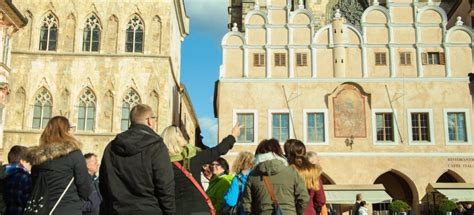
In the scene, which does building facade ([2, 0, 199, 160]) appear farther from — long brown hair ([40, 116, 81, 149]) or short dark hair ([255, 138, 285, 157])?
long brown hair ([40, 116, 81, 149])

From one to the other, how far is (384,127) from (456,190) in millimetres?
4154

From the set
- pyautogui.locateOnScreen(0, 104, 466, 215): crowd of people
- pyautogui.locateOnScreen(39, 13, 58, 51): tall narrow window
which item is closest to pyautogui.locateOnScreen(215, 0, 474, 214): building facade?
pyautogui.locateOnScreen(39, 13, 58, 51): tall narrow window

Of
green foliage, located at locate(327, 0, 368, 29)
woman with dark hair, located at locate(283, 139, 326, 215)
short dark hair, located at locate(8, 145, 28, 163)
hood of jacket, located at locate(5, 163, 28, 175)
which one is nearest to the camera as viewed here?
hood of jacket, located at locate(5, 163, 28, 175)

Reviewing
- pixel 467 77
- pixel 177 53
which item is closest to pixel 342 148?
pixel 467 77

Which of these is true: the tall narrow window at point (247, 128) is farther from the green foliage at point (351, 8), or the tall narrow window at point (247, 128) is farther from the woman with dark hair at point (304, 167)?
the woman with dark hair at point (304, 167)

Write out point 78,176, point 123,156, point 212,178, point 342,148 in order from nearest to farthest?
point 123,156
point 78,176
point 212,178
point 342,148

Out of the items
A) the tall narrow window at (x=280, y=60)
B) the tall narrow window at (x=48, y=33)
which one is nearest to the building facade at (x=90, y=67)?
the tall narrow window at (x=48, y=33)

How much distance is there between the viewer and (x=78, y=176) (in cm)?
522

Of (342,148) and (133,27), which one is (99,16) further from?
(342,148)

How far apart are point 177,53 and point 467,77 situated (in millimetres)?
16683

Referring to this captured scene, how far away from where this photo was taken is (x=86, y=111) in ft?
87.3

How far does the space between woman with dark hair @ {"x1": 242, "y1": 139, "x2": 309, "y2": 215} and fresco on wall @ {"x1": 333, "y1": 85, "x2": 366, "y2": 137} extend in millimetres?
19546

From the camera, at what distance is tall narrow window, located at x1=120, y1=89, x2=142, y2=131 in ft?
87.3

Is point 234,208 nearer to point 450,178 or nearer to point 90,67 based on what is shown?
point 450,178
